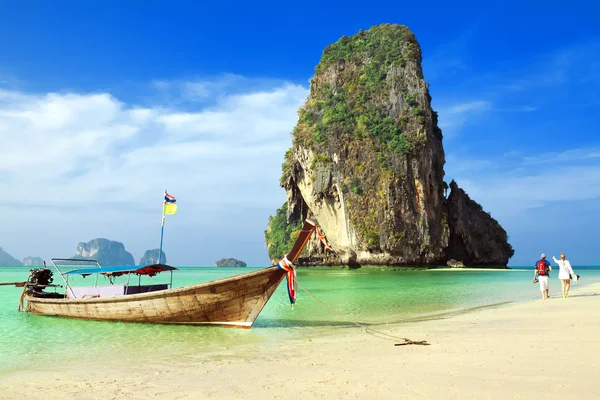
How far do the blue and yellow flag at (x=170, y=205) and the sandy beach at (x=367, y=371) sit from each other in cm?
768

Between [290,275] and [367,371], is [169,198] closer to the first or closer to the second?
[290,275]

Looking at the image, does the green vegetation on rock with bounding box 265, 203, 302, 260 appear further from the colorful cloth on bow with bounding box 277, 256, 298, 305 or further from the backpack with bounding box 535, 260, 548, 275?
the colorful cloth on bow with bounding box 277, 256, 298, 305

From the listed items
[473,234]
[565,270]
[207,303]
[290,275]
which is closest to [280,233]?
[473,234]

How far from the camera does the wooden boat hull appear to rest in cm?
1020

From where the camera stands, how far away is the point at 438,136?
57.8 meters

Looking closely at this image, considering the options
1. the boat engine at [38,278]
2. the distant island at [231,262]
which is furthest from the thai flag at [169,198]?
the distant island at [231,262]

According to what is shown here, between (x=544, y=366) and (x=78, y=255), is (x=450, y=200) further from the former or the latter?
(x=78, y=255)

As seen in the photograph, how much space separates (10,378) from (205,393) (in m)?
3.47

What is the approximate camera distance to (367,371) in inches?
219

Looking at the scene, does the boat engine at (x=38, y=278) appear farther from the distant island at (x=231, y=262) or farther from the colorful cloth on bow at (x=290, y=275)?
the distant island at (x=231, y=262)

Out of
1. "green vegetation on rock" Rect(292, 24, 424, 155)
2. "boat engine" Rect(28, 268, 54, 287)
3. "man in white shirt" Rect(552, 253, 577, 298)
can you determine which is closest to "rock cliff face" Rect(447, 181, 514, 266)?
"green vegetation on rock" Rect(292, 24, 424, 155)

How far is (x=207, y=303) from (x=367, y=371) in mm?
5838

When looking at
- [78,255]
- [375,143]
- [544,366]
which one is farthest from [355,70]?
[78,255]

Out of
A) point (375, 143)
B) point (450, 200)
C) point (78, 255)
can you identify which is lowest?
point (78, 255)
